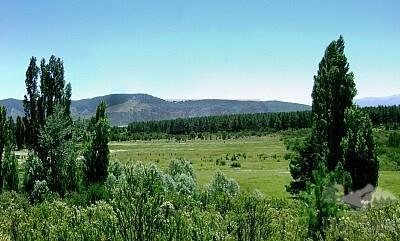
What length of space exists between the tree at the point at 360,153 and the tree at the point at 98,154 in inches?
752

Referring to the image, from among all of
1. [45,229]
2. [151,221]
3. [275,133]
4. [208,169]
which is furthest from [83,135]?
[275,133]

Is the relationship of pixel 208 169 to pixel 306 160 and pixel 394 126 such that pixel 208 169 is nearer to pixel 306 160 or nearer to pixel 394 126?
pixel 306 160

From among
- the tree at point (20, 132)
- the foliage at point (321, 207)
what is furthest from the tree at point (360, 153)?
the tree at point (20, 132)

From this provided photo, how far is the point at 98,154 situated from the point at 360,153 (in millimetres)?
20687

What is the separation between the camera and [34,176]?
1618 inches

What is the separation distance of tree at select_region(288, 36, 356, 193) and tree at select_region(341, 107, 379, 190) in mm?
1977

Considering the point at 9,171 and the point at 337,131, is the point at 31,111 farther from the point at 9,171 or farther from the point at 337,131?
the point at 337,131

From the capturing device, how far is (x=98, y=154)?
40031mm

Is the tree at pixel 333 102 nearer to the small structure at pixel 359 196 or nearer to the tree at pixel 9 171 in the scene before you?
the small structure at pixel 359 196

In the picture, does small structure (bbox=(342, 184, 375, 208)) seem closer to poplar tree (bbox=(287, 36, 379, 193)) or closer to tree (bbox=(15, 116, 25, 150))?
poplar tree (bbox=(287, 36, 379, 193))

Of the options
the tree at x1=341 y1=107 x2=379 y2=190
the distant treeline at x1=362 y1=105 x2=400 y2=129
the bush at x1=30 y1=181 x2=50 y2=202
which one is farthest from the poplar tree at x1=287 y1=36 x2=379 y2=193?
the distant treeline at x1=362 y1=105 x2=400 y2=129

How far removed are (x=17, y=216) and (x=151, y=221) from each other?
7.96 m

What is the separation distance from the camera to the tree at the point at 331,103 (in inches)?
1636

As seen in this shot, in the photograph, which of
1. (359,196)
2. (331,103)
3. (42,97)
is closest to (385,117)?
(331,103)
